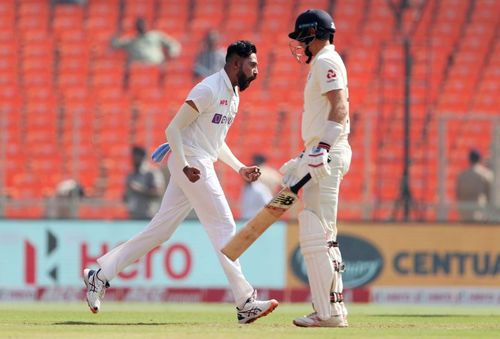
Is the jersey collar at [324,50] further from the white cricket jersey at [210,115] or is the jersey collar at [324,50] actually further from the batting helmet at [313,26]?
the white cricket jersey at [210,115]

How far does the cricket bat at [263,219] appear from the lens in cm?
943

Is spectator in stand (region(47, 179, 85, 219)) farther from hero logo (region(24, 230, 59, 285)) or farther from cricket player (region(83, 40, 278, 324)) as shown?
cricket player (region(83, 40, 278, 324))

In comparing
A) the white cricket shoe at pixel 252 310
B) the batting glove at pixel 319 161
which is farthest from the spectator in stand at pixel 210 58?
the batting glove at pixel 319 161

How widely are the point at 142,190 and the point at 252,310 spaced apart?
7.85 m

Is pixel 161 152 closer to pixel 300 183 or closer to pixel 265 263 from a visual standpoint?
pixel 300 183

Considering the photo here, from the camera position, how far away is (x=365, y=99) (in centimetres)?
2256

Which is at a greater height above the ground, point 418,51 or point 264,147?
point 418,51

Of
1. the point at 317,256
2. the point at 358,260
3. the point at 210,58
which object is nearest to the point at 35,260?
the point at 358,260

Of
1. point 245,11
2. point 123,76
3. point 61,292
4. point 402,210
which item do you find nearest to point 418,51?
point 245,11

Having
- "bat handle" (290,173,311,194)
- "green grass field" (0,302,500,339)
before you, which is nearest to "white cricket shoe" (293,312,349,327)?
"green grass field" (0,302,500,339)

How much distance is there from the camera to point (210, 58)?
864 inches

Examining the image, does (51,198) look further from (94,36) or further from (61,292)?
(94,36)

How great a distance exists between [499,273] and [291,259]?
2500 millimetres

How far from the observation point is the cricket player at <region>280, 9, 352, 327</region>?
934cm
